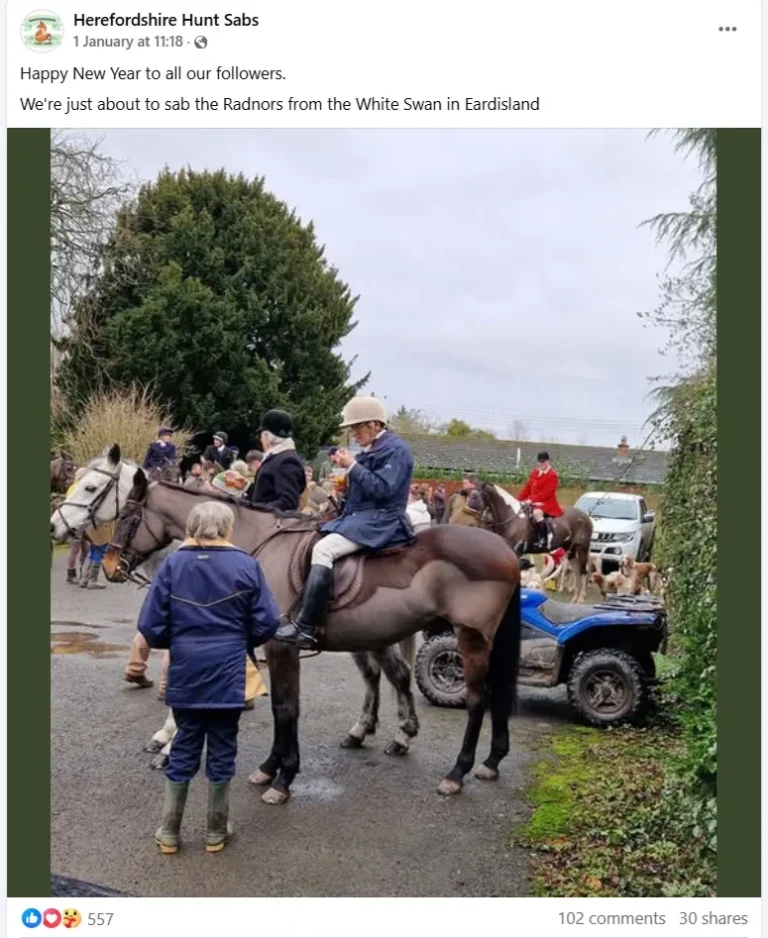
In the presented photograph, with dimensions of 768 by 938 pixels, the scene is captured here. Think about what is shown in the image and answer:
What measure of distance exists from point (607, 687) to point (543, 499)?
20.8ft

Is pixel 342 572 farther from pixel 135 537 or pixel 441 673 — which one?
pixel 441 673

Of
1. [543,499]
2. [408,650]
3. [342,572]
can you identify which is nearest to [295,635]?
[342,572]

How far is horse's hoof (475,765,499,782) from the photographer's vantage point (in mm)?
4656

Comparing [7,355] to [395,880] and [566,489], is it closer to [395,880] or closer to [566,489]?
[395,880]

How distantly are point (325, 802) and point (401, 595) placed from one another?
4.15 ft

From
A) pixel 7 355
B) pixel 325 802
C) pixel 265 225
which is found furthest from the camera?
pixel 265 225

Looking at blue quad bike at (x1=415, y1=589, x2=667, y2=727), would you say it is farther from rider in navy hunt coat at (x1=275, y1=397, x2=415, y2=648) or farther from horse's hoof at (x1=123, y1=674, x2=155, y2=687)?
horse's hoof at (x1=123, y1=674, x2=155, y2=687)

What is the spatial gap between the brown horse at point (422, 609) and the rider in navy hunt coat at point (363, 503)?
0.41 feet

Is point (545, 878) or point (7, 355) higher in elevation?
point (7, 355)

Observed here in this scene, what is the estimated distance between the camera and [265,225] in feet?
75.3

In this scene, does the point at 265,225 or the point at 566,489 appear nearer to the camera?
the point at 566,489

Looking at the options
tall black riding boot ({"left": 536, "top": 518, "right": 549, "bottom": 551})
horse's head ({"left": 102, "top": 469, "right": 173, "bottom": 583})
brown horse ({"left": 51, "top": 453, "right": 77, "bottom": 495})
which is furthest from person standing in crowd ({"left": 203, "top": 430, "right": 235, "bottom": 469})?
horse's head ({"left": 102, "top": 469, "right": 173, "bottom": 583})
